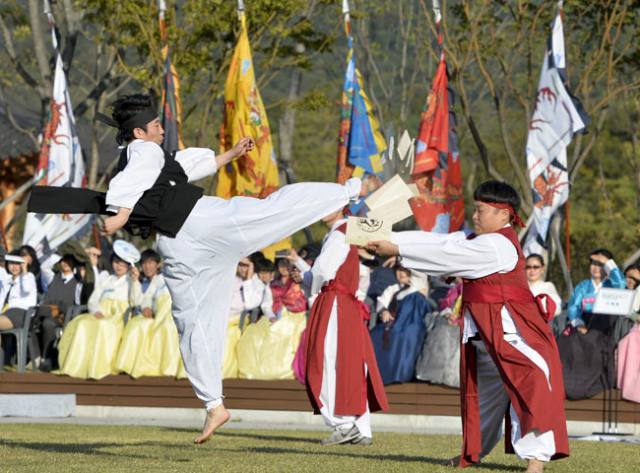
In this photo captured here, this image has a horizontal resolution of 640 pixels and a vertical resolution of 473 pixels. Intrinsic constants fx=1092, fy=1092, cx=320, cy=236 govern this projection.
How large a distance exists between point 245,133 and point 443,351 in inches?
183

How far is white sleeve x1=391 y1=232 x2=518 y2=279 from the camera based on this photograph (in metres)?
5.62

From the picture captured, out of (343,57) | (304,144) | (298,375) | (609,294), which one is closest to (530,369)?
(609,294)

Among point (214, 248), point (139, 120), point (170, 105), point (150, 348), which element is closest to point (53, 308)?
point (150, 348)

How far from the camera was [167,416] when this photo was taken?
1106 centimetres

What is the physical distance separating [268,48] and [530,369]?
35.6 feet

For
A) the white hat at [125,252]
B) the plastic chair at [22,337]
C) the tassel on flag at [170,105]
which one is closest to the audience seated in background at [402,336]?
the white hat at [125,252]

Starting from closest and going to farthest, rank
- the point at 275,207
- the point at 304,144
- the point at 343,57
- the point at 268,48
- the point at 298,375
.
A: the point at 275,207
the point at 298,375
the point at 268,48
the point at 343,57
the point at 304,144

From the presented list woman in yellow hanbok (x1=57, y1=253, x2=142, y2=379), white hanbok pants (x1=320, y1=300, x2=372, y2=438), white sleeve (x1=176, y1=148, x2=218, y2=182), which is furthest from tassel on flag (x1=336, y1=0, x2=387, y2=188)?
white sleeve (x1=176, y1=148, x2=218, y2=182)

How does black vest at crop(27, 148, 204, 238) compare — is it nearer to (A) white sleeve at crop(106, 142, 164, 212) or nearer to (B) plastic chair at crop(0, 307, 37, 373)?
(A) white sleeve at crop(106, 142, 164, 212)

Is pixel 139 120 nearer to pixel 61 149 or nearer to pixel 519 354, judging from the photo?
pixel 519 354

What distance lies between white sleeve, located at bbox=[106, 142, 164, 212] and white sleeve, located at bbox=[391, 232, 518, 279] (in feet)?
4.33

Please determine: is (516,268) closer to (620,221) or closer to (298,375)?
(298,375)

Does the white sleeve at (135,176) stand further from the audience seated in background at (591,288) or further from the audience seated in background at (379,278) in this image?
the audience seated in background at (379,278)

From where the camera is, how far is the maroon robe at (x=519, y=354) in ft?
19.0
